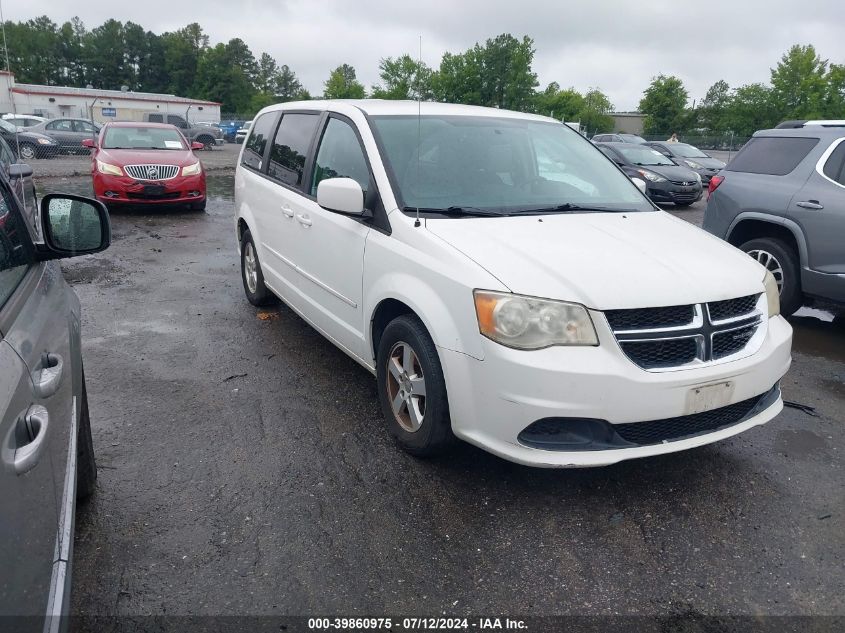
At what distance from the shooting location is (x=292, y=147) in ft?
16.8

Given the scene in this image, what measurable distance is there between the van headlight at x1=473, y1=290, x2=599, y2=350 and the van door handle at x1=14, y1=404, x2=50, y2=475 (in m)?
1.77

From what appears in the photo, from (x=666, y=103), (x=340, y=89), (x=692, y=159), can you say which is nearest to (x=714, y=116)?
(x=666, y=103)

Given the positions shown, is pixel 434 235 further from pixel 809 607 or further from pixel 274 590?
pixel 809 607

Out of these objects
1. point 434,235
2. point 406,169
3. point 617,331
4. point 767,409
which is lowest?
point 767,409

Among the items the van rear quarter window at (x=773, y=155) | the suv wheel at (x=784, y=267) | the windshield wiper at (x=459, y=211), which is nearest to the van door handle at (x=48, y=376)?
the windshield wiper at (x=459, y=211)

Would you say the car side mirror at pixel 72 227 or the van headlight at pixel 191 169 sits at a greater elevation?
the car side mirror at pixel 72 227

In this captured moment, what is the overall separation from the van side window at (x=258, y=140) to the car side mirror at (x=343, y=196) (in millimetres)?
2151

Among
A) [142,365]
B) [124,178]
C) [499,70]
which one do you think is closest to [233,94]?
[499,70]

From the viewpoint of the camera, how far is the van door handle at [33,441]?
1.45 meters

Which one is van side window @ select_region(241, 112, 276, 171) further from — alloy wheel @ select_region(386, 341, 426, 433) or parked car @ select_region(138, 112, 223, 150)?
parked car @ select_region(138, 112, 223, 150)

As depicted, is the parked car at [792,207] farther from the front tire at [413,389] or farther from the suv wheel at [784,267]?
the front tire at [413,389]

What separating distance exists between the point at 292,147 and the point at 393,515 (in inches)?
123

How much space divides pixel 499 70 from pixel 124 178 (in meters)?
14.5

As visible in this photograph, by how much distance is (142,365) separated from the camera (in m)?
4.88
